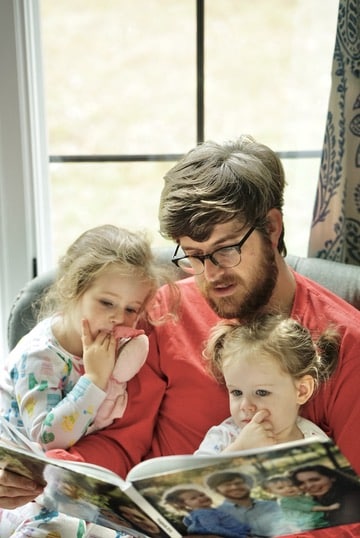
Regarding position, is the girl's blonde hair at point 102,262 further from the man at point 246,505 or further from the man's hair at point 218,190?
the man at point 246,505

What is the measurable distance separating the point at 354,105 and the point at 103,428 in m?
1.07

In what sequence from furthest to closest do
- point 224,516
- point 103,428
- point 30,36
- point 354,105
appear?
point 30,36, point 354,105, point 103,428, point 224,516

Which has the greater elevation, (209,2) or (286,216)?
(209,2)

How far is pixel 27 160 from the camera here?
2385 mm

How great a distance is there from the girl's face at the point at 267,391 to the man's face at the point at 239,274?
0.15 m

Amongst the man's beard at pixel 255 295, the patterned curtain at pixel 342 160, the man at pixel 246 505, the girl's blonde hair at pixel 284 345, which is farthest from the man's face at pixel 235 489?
the patterned curtain at pixel 342 160

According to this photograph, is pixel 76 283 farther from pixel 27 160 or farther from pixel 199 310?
pixel 27 160

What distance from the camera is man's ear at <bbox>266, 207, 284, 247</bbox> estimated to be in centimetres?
174

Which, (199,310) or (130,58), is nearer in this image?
(199,310)

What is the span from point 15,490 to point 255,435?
497 millimetres

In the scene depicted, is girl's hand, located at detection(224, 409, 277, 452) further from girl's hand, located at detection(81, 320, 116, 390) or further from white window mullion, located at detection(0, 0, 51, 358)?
white window mullion, located at detection(0, 0, 51, 358)

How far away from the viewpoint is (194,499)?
1260 millimetres

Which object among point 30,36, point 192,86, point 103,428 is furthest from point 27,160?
point 103,428

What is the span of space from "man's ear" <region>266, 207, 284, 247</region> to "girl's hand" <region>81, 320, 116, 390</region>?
0.44m
